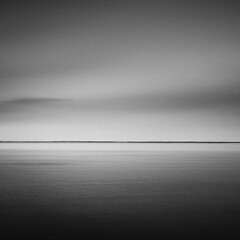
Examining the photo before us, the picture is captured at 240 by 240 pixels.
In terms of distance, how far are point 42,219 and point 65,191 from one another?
2.43 m

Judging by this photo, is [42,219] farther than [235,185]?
No

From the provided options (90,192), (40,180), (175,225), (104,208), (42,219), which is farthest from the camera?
(40,180)

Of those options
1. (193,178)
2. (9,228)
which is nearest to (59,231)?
(9,228)

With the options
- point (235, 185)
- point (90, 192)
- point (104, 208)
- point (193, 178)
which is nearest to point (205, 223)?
point (104, 208)

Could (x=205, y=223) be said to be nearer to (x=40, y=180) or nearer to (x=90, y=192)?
(x=90, y=192)

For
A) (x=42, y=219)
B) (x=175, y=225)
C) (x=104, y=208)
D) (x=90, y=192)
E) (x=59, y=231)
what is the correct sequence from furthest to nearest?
(x=90, y=192), (x=104, y=208), (x=42, y=219), (x=175, y=225), (x=59, y=231)

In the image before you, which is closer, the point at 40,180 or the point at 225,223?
the point at 225,223

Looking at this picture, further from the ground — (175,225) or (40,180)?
(40,180)

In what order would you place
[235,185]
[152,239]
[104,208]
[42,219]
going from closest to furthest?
[152,239]
[42,219]
[104,208]
[235,185]

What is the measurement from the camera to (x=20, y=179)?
915cm

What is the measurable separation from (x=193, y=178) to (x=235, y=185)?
1707 millimetres

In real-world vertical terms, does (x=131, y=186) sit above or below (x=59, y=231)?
above

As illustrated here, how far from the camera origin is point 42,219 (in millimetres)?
4707

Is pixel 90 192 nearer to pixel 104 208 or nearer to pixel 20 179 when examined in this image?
pixel 104 208
